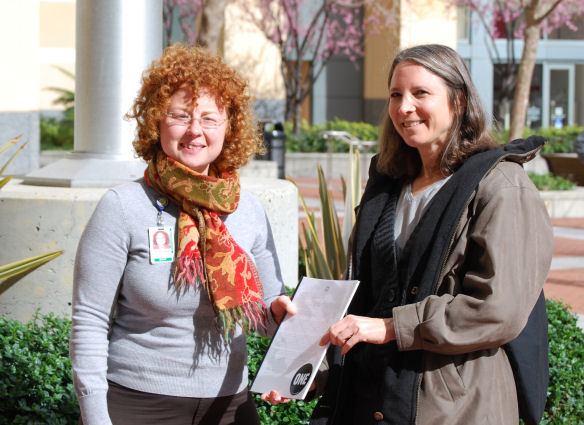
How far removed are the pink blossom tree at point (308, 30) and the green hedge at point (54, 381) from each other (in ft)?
59.8

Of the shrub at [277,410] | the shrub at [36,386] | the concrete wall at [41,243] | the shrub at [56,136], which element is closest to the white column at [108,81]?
the concrete wall at [41,243]

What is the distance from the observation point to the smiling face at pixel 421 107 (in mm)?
2350

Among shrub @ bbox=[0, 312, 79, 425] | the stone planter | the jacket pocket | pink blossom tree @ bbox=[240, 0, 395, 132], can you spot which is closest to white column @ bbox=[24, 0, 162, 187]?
shrub @ bbox=[0, 312, 79, 425]

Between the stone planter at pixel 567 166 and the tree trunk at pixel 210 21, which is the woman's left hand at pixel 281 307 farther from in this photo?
the stone planter at pixel 567 166

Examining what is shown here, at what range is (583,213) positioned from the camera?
1408 centimetres

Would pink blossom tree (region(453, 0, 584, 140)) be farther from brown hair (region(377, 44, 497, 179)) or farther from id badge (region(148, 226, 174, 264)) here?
id badge (region(148, 226, 174, 264))

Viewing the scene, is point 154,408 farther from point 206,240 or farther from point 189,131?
point 189,131

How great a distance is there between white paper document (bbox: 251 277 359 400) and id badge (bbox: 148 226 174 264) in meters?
0.40

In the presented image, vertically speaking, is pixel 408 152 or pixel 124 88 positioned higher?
pixel 124 88

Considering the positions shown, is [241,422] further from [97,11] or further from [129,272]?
[97,11]

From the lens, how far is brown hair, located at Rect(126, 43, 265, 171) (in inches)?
92.3

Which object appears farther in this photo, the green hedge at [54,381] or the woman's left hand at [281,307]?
the green hedge at [54,381]

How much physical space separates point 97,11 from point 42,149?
14269 millimetres

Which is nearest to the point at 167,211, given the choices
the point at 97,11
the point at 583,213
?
the point at 97,11
